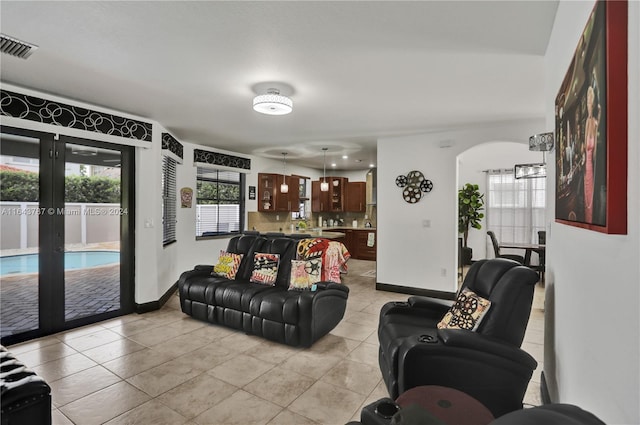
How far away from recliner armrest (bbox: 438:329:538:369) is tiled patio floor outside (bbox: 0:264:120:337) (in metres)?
4.19

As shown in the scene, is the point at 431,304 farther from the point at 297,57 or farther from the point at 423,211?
the point at 423,211

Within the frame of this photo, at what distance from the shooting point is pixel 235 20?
6.89ft

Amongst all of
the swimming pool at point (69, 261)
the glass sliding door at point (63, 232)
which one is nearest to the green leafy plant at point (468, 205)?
the glass sliding door at point (63, 232)

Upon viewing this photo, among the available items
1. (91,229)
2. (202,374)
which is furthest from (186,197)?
(202,374)

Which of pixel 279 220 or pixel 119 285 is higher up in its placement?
pixel 279 220

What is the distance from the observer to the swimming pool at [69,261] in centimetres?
334

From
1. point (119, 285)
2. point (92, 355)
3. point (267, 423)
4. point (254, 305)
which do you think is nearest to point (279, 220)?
point (119, 285)

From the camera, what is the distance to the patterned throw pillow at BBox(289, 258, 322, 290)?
143 inches

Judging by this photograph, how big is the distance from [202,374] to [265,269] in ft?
4.68

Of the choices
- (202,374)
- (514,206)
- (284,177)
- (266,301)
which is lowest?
(202,374)

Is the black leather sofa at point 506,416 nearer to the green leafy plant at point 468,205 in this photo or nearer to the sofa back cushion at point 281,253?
the sofa back cushion at point 281,253

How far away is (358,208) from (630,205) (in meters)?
8.57

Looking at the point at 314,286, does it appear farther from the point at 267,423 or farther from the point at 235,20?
the point at 235,20

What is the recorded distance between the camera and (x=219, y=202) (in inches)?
272
